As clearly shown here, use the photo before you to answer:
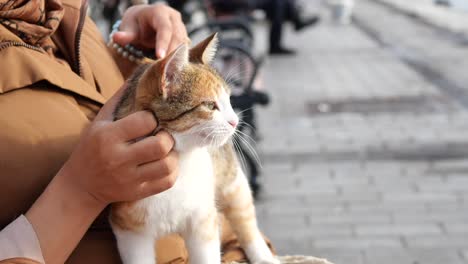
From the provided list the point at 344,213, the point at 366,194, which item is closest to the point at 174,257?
the point at 344,213

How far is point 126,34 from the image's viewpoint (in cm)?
209

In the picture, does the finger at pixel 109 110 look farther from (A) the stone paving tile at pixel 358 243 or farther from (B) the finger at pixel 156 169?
(A) the stone paving tile at pixel 358 243

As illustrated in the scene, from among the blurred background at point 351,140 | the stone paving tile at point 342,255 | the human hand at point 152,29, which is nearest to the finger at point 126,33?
the human hand at point 152,29

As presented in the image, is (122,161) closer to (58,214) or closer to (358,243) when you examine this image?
(58,214)

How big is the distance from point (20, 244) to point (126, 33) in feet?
2.90

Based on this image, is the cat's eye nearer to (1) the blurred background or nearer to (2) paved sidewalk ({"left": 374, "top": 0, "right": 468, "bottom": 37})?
(1) the blurred background

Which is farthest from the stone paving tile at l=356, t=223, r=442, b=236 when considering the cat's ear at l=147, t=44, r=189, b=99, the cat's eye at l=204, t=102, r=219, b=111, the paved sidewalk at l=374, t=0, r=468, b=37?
the paved sidewalk at l=374, t=0, r=468, b=37

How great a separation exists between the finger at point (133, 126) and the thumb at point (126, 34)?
739 millimetres

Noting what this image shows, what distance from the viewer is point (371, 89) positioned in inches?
305

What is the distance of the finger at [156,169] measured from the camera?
1.40 metres

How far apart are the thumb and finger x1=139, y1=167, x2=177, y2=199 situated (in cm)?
78

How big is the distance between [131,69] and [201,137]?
0.71 m

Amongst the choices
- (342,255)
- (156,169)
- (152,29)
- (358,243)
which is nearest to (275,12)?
(358,243)

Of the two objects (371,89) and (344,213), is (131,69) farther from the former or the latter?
(371,89)
